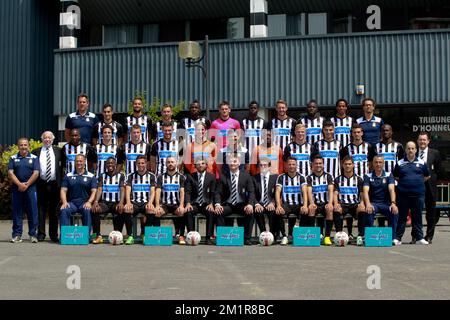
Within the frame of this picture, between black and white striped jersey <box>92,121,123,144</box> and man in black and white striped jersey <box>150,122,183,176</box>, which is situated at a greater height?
black and white striped jersey <box>92,121,123,144</box>

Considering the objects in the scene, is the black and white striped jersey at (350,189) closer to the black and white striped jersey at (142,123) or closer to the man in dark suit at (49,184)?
the black and white striped jersey at (142,123)

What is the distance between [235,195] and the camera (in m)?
17.4

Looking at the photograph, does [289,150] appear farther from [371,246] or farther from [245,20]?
[245,20]

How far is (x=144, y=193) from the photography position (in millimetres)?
17641

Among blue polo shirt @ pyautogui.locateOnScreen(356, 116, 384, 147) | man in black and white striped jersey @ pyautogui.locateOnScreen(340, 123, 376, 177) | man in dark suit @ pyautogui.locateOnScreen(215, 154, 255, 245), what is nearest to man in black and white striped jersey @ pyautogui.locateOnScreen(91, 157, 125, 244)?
man in dark suit @ pyautogui.locateOnScreen(215, 154, 255, 245)

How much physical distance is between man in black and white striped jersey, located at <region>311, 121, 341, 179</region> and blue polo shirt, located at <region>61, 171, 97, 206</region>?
4.29 m

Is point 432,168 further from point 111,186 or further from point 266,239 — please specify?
point 111,186

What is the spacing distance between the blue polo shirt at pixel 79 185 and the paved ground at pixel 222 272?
4.12ft

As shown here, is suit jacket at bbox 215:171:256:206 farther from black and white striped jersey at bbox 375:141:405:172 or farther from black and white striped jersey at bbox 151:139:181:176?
black and white striped jersey at bbox 375:141:405:172

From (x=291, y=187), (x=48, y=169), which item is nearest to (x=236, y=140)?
(x=291, y=187)

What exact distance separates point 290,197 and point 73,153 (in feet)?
14.1

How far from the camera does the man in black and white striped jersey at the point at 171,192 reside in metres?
17.4

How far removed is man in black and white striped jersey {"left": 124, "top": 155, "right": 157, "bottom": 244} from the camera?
57.1ft
